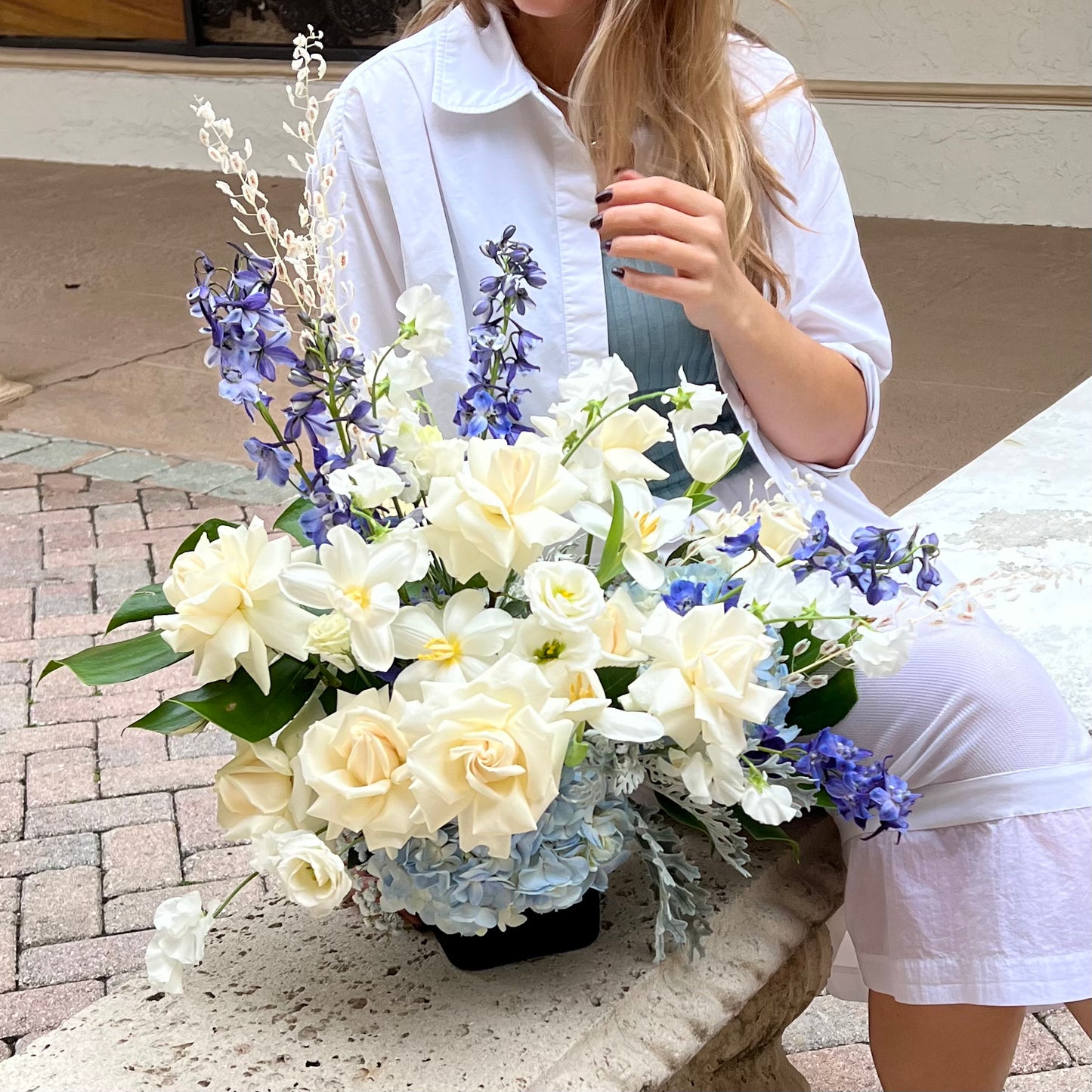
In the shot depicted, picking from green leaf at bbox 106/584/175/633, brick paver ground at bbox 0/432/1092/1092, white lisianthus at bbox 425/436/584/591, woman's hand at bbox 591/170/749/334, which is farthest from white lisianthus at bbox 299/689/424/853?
brick paver ground at bbox 0/432/1092/1092

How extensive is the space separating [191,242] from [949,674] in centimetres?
637

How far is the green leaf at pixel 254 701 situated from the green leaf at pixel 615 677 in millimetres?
231

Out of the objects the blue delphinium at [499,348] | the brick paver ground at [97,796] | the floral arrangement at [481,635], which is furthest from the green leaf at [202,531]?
the brick paver ground at [97,796]

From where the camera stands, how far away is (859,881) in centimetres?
148

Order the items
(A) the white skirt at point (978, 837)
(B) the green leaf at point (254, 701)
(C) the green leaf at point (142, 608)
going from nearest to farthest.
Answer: (B) the green leaf at point (254, 701), (C) the green leaf at point (142, 608), (A) the white skirt at point (978, 837)

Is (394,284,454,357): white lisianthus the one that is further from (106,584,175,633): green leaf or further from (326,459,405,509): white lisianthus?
(106,584,175,633): green leaf

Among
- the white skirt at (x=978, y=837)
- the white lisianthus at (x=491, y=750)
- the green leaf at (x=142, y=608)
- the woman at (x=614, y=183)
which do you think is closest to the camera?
the white lisianthus at (x=491, y=750)

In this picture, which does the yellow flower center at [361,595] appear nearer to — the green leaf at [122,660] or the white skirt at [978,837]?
the green leaf at [122,660]

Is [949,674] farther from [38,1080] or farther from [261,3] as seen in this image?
[261,3]

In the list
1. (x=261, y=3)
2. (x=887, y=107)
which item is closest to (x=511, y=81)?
(x=887, y=107)

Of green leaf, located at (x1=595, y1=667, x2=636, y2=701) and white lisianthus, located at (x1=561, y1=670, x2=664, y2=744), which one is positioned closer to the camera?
white lisianthus, located at (x1=561, y1=670, x2=664, y2=744)

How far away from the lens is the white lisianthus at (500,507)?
1.01 m

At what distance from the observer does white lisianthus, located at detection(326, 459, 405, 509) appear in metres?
1.01

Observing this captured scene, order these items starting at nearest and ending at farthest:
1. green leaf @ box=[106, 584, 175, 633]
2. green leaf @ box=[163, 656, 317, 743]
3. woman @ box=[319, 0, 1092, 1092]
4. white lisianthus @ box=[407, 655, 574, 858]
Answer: white lisianthus @ box=[407, 655, 574, 858] → green leaf @ box=[163, 656, 317, 743] → green leaf @ box=[106, 584, 175, 633] → woman @ box=[319, 0, 1092, 1092]
